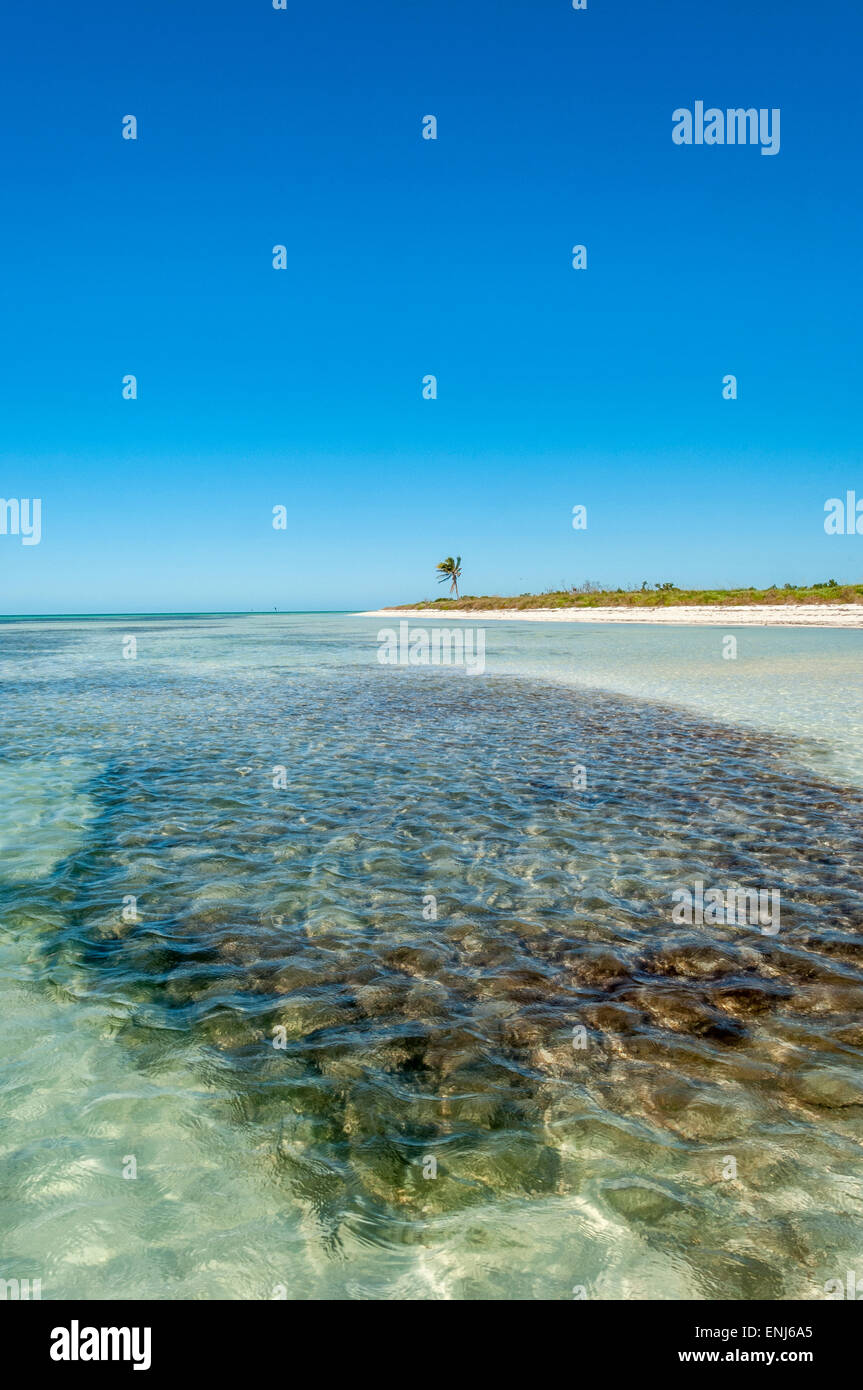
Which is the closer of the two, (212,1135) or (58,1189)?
(58,1189)

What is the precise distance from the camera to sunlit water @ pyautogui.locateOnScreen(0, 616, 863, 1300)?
3424 millimetres

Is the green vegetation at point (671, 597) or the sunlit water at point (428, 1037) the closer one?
the sunlit water at point (428, 1037)

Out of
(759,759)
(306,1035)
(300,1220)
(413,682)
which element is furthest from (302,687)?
(300,1220)

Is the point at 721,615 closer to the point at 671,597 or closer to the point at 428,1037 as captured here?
the point at 671,597

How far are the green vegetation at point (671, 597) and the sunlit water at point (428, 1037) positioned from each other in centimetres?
6944

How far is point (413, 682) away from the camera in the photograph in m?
29.1

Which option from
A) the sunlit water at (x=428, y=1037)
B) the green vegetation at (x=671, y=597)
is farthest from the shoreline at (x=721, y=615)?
the sunlit water at (x=428, y=1037)

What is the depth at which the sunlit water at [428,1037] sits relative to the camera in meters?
3.42

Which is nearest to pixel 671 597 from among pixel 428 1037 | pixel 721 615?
pixel 721 615

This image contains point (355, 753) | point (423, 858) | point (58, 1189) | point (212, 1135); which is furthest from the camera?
point (355, 753)

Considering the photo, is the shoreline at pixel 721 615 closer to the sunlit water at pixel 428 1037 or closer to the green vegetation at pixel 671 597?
the green vegetation at pixel 671 597

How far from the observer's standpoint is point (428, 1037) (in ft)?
16.8
